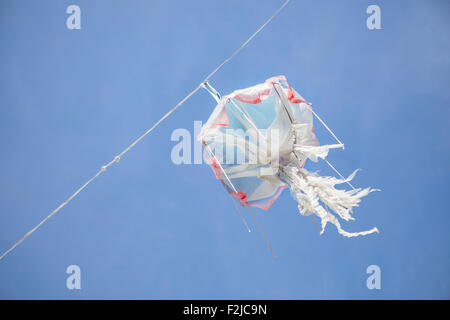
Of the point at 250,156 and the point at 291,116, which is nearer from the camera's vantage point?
the point at 250,156

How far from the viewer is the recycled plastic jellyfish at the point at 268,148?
17.9 feet

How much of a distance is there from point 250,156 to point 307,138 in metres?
1.08

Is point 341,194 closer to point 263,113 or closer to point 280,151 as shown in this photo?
point 280,151

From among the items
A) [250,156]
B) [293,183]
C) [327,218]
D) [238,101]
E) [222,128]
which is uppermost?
[238,101]

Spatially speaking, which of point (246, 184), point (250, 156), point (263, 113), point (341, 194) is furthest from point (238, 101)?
point (341, 194)

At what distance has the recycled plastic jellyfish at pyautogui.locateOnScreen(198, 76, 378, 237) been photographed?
5.44m

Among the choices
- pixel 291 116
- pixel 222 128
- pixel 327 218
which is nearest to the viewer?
pixel 327 218

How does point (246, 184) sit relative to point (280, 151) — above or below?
below

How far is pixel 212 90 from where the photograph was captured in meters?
6.27

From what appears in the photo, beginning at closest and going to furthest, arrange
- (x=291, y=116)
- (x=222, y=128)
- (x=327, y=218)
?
(x=327, y=218)
(x=222, y=128)
(x=291, y=116)

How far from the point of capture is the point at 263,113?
595 cm

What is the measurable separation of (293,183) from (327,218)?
0.77 m

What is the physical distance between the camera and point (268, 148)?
576 centimetres

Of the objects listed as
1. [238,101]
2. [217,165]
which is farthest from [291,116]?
[217,165]
